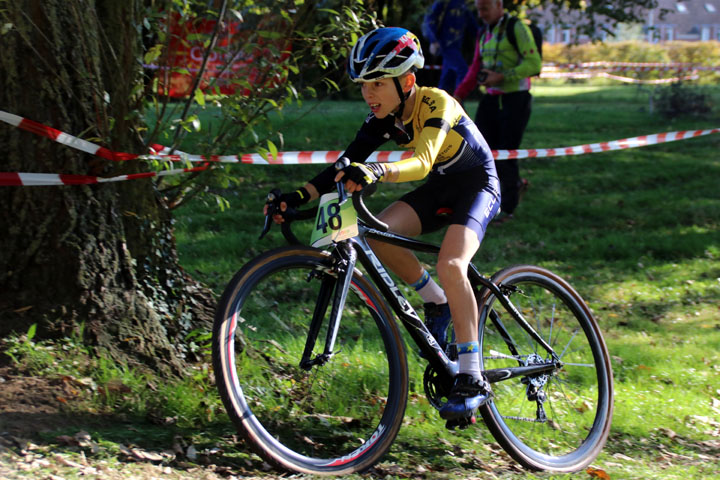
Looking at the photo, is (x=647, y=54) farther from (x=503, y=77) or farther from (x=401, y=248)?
(x=401, y=248)

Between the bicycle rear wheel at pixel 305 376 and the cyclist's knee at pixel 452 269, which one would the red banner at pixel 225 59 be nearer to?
the bicycle rear wheel at pixel 305 376

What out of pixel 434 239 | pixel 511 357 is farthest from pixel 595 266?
pixel 511 357

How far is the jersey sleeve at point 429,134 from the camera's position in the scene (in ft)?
11.3

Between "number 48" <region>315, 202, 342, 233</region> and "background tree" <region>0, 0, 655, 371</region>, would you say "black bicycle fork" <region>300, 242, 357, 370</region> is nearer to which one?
"number 48" <region>315, 202, 342, 233</region>

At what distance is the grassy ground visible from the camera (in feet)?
12.7

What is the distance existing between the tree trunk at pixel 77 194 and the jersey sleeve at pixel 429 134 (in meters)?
1.55

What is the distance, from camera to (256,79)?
4.80m

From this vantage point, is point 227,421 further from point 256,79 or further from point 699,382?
point 699,382

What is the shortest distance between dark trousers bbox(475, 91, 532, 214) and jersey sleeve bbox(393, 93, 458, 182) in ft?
16.5

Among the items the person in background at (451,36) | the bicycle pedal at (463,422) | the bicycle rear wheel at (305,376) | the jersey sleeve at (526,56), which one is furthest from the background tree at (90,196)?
the person in background at (451,36)

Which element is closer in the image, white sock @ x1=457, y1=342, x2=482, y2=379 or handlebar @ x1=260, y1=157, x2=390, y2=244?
handlebar @ x1=260, y1=157, x2=390, y2=244

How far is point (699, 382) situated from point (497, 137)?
433cm

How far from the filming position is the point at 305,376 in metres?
4.00

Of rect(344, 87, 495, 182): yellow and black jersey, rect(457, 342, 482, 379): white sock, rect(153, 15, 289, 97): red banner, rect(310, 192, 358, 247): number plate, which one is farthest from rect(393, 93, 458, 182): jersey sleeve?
rect(153, 15, 289, 97): red banner
